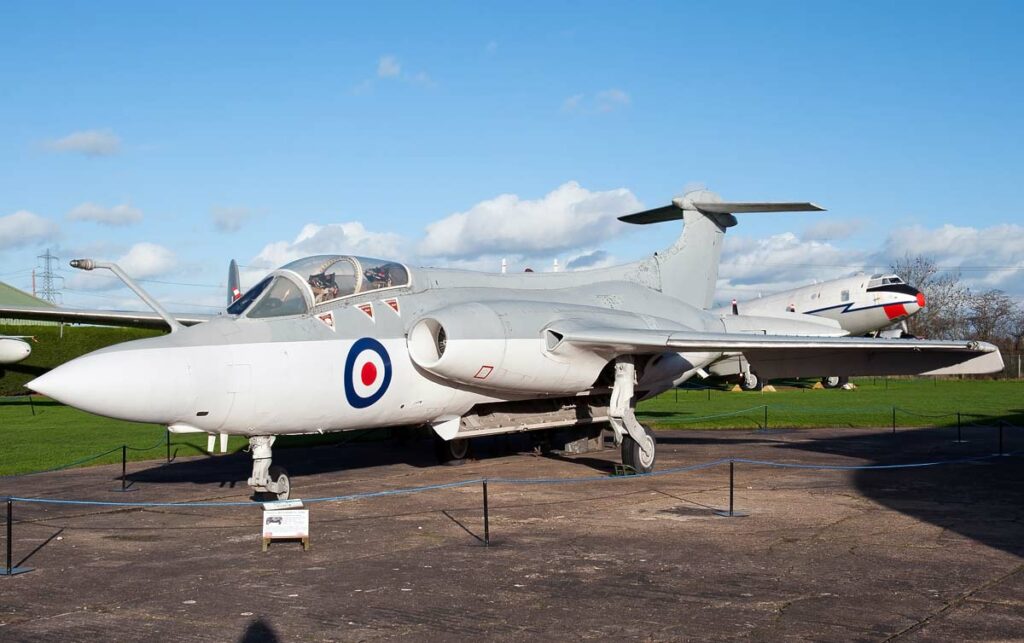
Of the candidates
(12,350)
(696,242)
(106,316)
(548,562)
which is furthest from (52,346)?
(548,562)

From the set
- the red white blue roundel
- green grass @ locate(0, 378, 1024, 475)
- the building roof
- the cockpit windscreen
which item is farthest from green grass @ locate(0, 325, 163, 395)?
the red white blue roundel

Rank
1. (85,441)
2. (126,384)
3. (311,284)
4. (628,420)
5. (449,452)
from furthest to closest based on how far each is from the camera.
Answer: (85,441) → (449,452) → (628,420) → (311,284) → (126,384)

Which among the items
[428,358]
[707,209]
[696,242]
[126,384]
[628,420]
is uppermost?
Answer: [707,209]

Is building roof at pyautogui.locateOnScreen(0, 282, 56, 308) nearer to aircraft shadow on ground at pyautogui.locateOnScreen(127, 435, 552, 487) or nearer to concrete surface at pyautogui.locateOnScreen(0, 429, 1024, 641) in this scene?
aircraft shadow on ground at pyautogui.locateOnScreen(127, 435, 552, 487)

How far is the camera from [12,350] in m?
33.9

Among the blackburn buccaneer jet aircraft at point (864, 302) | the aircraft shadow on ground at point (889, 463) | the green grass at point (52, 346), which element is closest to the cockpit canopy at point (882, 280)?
the blackburn buccaneer jet aircraft at point (864, 302)

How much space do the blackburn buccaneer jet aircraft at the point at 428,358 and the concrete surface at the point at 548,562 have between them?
3.65 feet

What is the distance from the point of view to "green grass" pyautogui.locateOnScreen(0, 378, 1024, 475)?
18.6 metres

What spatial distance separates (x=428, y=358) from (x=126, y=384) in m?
3.68

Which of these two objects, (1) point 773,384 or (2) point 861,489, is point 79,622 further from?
(1) point 773,384

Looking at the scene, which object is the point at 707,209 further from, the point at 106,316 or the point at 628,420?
the point at 106,316

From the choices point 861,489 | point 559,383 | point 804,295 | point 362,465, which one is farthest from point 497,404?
point 804,295

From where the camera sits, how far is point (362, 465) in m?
15.5

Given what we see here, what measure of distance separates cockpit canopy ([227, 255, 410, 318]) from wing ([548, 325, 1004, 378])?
2581 millimetres
